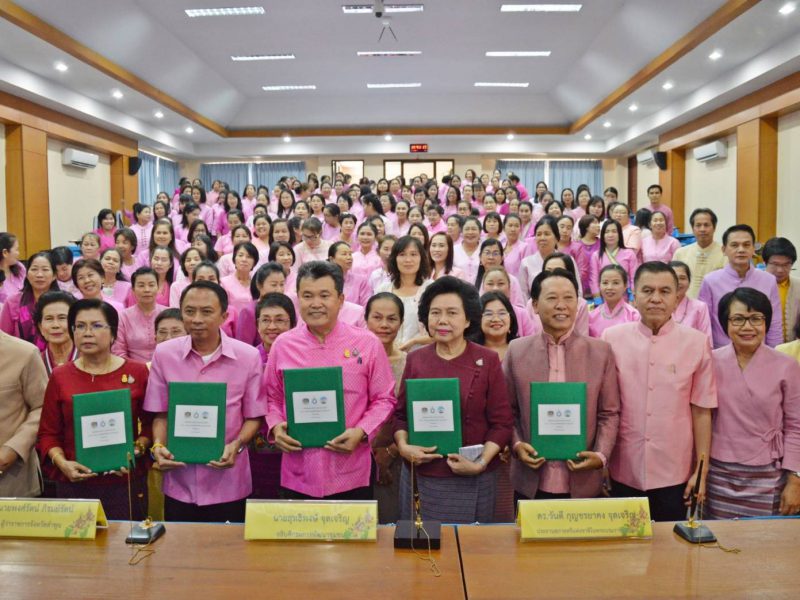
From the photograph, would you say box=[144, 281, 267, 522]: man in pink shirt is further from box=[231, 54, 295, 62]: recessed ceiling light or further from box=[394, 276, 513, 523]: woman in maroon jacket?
box=[231, 54, 295, 62]: recessed ceiling light

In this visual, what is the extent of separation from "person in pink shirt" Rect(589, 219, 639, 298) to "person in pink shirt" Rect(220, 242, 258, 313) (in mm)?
3038

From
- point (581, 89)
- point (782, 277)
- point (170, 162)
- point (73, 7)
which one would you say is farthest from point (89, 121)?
point (782, 277)

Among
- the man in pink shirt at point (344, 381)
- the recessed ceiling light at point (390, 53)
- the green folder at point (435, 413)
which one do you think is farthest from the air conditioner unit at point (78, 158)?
the green folder at point (435, 413)

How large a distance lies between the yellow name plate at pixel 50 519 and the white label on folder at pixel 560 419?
4.25 feet

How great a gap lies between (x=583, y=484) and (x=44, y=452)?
1783 millimetres

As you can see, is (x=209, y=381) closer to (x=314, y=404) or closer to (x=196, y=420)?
(x=196, y=420)

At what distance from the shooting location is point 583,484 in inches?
81.6

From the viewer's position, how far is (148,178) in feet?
48.3

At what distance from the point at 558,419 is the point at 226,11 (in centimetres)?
840

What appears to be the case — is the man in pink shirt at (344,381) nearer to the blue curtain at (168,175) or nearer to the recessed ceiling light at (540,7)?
the recessed ceiling light at (540,7)

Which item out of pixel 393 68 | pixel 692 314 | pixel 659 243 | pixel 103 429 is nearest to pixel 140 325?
pixel 103 429

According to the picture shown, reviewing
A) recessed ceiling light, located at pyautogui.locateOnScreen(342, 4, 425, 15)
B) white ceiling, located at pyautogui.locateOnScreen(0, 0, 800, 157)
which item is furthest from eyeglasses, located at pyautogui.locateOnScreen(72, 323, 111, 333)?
recessed ceiling light, located at pyautogui.locateOnScreen(342, 4, 425, 15)

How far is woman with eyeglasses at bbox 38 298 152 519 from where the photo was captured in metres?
2.09

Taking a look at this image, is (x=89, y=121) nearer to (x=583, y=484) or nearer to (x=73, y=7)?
(x=73, y=7)
